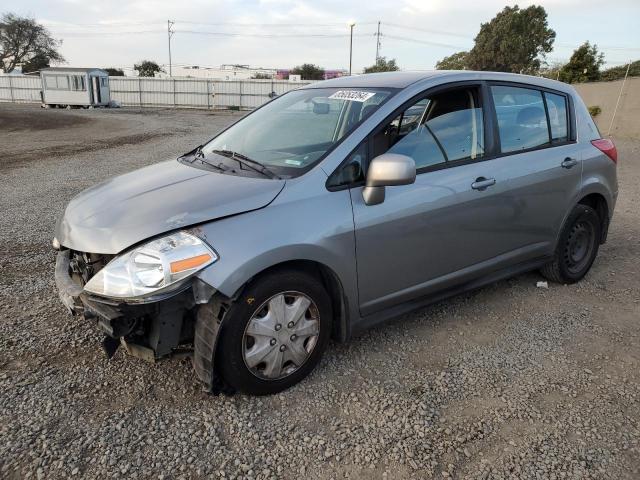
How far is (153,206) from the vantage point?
260 cm

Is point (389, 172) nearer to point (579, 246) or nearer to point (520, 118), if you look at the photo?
point (520, 118)

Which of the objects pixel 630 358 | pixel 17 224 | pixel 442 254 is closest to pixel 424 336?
pixel 442 254

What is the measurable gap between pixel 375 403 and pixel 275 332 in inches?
26.7

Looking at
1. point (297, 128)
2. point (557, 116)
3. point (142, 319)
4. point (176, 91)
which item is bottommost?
point (142, 319)

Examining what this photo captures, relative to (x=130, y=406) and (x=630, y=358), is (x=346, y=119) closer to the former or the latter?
(x=130, y=406)

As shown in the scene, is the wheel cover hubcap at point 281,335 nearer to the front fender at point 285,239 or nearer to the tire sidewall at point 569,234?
the front fender at point 285,239

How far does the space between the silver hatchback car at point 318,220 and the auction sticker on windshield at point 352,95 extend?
0.09 feet

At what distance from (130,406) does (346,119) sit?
6.80 ft

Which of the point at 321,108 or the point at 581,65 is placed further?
the point at 581,65

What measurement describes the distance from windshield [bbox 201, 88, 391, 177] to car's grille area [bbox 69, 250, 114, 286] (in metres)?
1.06

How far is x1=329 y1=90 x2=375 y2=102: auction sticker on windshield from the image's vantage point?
3180 mm

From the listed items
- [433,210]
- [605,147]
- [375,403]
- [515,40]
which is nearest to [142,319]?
[375,403]

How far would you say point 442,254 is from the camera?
3.21m

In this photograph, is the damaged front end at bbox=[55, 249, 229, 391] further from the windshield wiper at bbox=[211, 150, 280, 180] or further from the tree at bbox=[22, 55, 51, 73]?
the tree at bbox=[22, 55, 51, 73]
